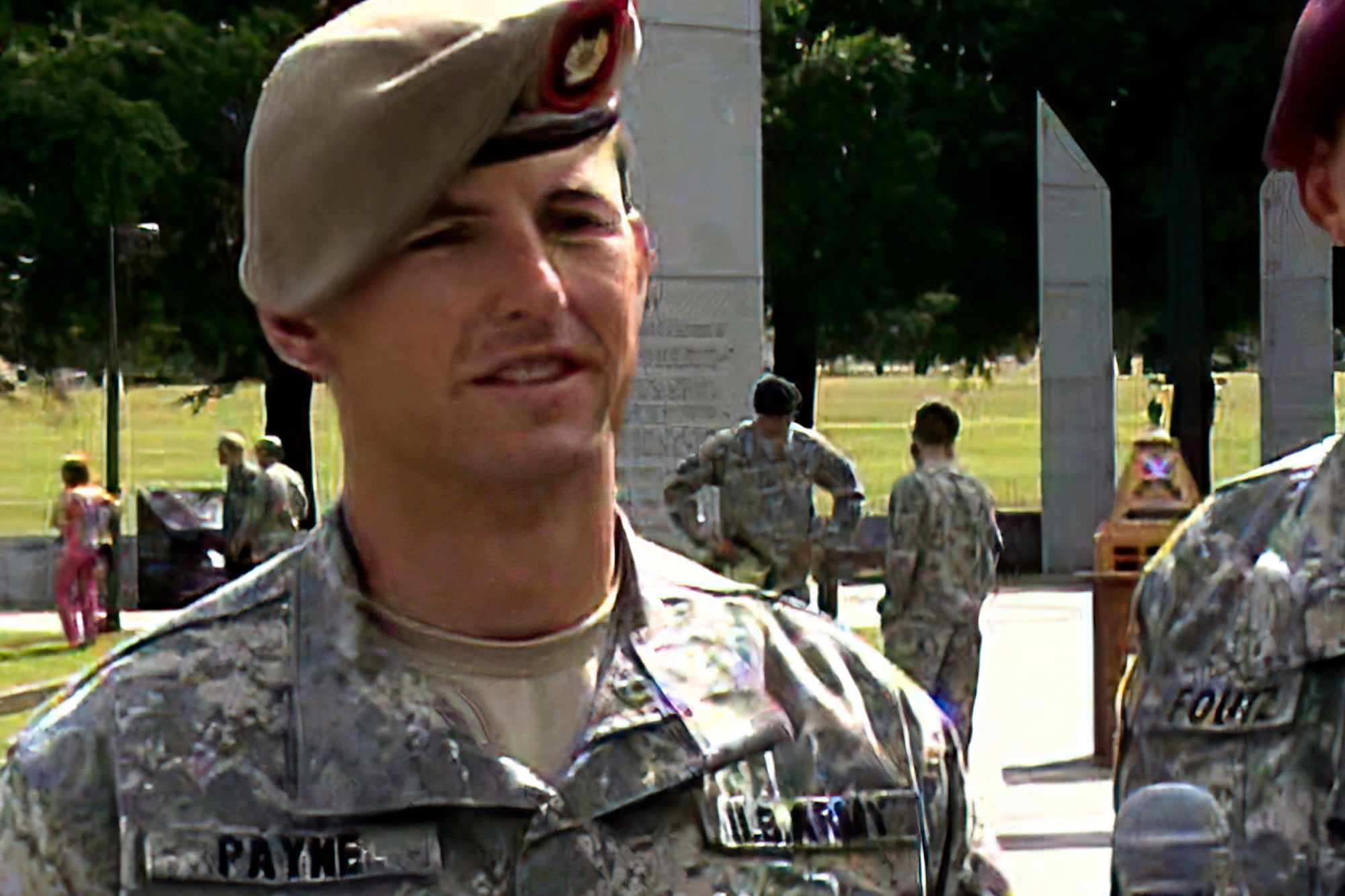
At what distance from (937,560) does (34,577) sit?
18660 millimetres

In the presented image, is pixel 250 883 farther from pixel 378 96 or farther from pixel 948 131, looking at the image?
pixel 948 131

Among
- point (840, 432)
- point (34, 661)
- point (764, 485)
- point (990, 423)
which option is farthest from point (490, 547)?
point (990, 423)

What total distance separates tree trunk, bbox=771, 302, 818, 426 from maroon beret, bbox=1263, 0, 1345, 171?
32.9 m

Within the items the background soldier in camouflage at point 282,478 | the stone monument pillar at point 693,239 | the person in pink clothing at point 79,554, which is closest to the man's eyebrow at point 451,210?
the stone monument pillar at point 693,239

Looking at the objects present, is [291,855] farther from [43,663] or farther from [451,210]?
[43,663]

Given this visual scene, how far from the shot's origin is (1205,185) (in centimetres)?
3619

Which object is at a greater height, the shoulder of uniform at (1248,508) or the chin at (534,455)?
the chin at (534,455)

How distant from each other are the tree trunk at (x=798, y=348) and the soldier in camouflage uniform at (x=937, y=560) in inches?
890

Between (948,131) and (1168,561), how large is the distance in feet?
113

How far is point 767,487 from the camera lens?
Answer: 14.5 metres

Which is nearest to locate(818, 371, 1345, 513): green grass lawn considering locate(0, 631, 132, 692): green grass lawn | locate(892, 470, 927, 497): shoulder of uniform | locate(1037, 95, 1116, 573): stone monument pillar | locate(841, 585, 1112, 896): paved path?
locate(1037, 95, 1116, 573): stone monument pillar

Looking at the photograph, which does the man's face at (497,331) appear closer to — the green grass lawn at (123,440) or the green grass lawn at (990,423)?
the green grass lawn at (123,440)

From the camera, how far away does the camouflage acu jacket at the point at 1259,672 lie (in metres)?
3.53

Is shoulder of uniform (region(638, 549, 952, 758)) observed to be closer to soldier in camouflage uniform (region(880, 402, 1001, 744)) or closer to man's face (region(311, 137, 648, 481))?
man's face (region(311, 137, 648, 481))
